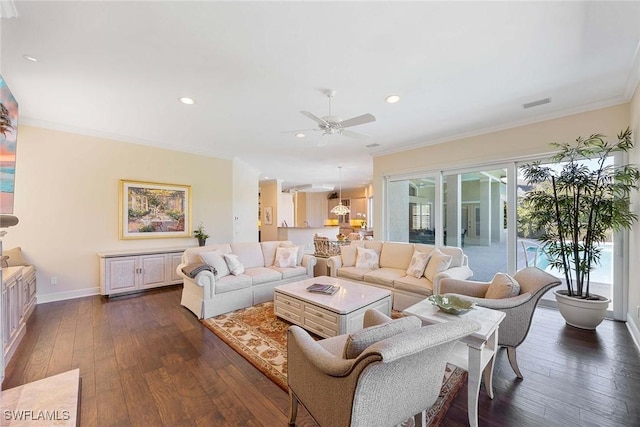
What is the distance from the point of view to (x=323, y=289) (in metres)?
3.34

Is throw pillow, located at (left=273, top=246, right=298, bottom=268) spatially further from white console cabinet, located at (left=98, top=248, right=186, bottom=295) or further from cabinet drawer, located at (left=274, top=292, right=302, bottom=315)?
white console cabinet, located at (left=98, top=248, right=186, bottom=295)

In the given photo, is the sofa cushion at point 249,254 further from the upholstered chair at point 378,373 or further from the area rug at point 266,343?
the upholstered chair at point 378,373

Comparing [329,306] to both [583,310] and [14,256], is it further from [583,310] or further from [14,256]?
[14,256]

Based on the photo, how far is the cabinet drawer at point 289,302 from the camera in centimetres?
322

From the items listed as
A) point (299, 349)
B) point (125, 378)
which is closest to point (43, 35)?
point (125, 378)

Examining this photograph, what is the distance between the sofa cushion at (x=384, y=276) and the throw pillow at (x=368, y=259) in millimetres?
192

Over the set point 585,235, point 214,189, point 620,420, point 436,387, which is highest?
point 214,189

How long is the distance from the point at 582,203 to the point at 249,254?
4.96m

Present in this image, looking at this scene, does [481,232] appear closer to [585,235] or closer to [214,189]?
[585,235]

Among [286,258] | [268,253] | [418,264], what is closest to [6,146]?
[268,253]

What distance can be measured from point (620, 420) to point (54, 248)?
23.0 ft

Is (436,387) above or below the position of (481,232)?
below

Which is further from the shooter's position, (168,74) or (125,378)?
(168,74)

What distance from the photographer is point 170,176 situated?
5.49m
